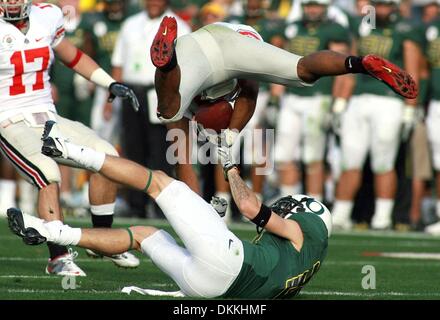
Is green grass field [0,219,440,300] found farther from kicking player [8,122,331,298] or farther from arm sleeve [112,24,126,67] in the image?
arm sleeve [112,24,126,67]

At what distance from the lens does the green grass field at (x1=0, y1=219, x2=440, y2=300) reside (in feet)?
22.3

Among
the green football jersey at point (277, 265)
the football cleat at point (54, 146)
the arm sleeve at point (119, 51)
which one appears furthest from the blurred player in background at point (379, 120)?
the football cleat at point (54, 146)

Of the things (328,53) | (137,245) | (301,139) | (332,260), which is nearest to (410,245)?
(332,260)

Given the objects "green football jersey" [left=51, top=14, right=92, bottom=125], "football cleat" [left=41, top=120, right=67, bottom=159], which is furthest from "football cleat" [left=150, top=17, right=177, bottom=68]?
"green football jersey" [left=51, top=14, right=92, bottom=125]

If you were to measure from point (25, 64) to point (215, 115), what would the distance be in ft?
4.03

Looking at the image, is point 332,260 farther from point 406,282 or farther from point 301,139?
point 301,139

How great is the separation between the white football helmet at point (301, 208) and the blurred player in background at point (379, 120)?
16.8ft

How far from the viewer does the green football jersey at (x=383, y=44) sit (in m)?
11.8

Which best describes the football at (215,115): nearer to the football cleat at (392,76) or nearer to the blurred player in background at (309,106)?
the football cleat at (392,76)

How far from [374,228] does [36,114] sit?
492 cm

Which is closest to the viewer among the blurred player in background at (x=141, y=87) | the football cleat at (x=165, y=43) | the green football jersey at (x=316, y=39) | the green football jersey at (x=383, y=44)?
the football cleat at (x=165, y=43)

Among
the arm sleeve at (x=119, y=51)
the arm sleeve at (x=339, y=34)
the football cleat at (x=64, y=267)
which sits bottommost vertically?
the arm sleeve at (x=119, y=51)

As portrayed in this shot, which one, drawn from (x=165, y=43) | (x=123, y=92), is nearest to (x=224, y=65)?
(x=165, y=43)

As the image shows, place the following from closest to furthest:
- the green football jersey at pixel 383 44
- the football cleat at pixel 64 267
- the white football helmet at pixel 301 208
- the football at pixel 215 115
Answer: the white football helmet at pixel 301 208 < the football cleat at pixel 64 267 < the football at pixel 215 115 < the green football jersey at pixel 383 44
